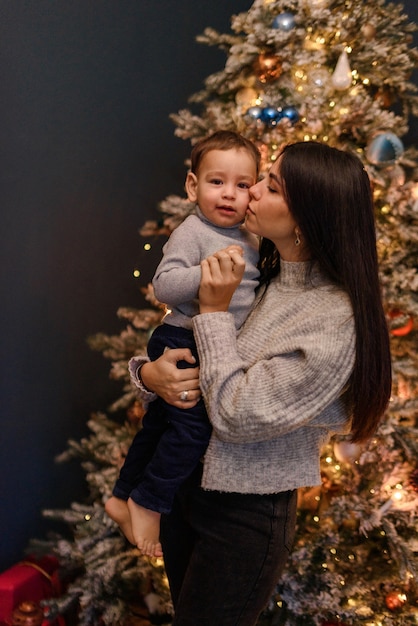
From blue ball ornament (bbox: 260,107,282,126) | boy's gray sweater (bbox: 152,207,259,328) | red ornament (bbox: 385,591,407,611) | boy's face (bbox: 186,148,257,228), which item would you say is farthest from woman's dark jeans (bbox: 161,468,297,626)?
blue ball ornament (bbox: 260,107,282,126)

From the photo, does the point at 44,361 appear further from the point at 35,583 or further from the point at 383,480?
the point at 383,480

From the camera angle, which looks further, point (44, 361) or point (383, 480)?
point (44, 361)

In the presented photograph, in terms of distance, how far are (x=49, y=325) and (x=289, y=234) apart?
1.34 m

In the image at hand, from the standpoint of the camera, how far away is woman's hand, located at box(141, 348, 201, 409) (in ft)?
4.10

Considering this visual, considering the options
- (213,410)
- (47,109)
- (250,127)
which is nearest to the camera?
(213,410)

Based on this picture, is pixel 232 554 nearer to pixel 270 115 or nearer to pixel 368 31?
pixel 270 115

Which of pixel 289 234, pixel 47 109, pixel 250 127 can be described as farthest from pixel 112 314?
pixel 289 234

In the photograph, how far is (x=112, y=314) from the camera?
8.55ft

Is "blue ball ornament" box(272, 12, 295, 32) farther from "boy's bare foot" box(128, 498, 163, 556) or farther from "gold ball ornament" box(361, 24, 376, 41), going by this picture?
"boy's bare foot" box(128, 498, 163, 556)

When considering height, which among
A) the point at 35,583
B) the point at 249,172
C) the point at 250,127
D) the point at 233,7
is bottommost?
the point at 35,583

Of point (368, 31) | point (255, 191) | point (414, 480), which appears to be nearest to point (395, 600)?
point (414, 480)

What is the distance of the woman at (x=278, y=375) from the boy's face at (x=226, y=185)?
0.22 ft

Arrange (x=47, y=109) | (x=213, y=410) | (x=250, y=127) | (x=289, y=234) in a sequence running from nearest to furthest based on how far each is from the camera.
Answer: (x=213, y=410)
(x=289, y=234)
(x=250, y=127)
(x=47, y=109)

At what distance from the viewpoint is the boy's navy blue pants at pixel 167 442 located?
4.10ft
